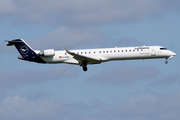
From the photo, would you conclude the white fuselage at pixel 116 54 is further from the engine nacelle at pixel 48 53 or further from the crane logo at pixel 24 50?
the crane logo at pixel 24 50

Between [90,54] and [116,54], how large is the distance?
3419 millimetres

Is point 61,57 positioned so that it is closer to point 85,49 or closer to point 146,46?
point 85,49

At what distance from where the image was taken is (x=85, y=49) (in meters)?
54.4

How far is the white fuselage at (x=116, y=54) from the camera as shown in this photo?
175 feet

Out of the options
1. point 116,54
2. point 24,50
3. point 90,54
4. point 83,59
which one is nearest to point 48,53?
point 24,50

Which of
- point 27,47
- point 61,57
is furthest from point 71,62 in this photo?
point 27,47

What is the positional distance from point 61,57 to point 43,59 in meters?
2.45

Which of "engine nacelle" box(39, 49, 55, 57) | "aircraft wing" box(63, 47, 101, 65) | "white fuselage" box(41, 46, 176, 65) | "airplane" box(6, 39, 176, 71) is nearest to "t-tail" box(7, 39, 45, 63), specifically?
"airplane" box(6, 39, 176, 71)

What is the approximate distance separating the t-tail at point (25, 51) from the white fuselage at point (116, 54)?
977mm

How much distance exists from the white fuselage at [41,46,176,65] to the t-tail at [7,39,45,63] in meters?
0.98

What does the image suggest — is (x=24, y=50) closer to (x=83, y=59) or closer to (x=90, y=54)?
(x=83, y=59)

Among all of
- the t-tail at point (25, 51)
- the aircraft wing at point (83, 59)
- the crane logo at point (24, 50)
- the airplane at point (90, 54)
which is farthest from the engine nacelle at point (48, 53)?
the aircraft wing at point (83, 59)

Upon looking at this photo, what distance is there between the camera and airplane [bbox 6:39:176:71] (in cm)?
5338

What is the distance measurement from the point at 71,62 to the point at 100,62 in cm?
386
